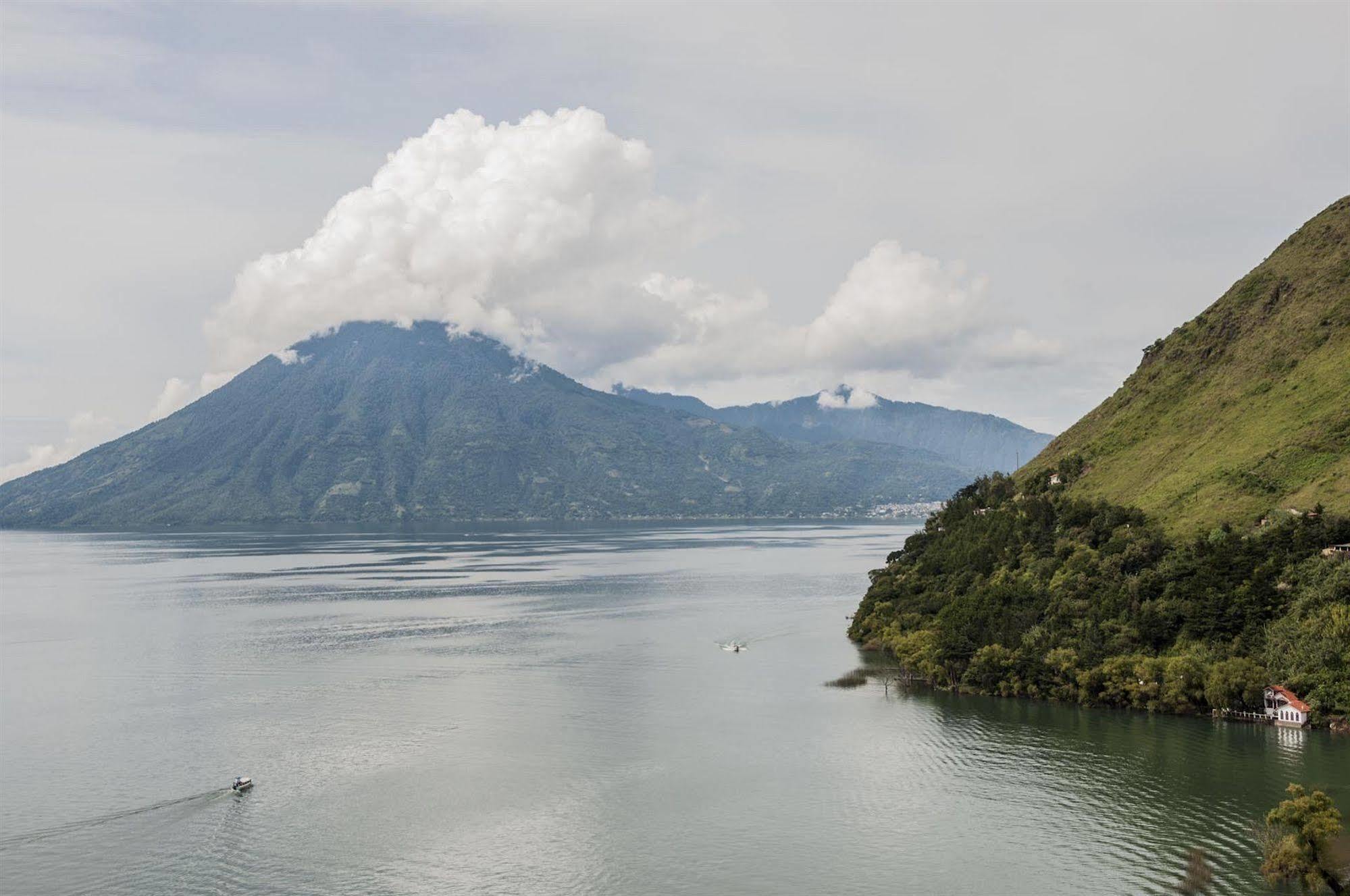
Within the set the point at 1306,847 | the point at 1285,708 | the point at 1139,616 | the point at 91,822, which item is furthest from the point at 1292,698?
the point at 91,822

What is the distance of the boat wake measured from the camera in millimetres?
74250

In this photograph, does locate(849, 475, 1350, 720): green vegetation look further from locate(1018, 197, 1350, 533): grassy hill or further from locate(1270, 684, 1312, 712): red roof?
locate(1018, 197, 1350, 533): grassy hill

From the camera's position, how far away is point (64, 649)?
15988cm

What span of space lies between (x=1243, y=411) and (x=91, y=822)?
143409mm

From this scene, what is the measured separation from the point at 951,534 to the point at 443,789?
105 metres

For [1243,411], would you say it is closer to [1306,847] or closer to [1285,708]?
[1285,708]

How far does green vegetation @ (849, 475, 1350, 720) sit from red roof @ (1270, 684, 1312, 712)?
0.94m

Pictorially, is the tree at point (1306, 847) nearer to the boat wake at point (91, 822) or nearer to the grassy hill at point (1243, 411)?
the grassy hill at point (1243, 411)

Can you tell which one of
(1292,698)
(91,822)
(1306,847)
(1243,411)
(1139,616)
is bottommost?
(91,822)

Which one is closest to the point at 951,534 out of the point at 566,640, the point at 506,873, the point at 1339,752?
the point at 566,640

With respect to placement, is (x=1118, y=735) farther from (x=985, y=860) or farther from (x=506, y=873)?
(x=506, y=873)

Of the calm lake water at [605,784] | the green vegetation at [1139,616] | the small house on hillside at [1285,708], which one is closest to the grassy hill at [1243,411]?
the green vegetation at [1139,616]

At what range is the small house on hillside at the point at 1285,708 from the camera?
9106cm

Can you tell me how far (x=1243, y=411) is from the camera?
143750 millimetres
